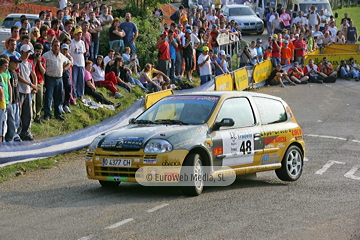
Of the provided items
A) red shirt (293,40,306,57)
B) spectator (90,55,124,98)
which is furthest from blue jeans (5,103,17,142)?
red shirt (293,40,306,57)

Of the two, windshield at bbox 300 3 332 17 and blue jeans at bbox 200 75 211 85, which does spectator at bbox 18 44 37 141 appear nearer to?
blue jeans at bbox 200 75 211 85

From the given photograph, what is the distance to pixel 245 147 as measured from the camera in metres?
10.6

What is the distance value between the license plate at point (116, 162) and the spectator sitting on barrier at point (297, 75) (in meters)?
19.9

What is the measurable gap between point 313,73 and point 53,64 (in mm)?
17235

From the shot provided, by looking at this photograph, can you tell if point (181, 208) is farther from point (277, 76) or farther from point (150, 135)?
point (277, 76)

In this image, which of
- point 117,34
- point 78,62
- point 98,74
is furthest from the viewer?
point 117,34

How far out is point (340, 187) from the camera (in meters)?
11.1

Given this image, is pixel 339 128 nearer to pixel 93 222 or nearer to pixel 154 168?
pixel 154 168

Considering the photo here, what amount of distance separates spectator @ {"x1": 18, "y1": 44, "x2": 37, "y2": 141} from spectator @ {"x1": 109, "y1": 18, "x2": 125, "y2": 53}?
7.08 m

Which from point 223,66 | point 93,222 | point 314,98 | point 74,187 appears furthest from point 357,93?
point 93,222

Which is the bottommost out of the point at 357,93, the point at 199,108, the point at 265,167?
the point at 357,93

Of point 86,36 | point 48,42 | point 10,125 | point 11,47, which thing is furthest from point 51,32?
point 10,125

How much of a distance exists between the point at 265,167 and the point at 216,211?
2.63 m

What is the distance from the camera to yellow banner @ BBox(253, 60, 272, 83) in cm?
2622
